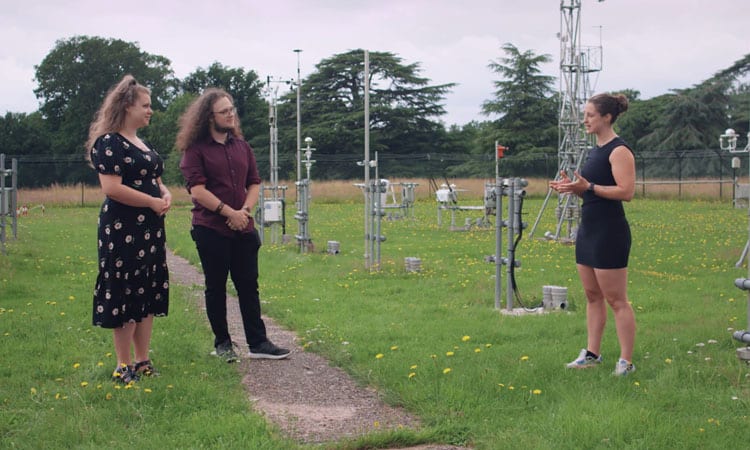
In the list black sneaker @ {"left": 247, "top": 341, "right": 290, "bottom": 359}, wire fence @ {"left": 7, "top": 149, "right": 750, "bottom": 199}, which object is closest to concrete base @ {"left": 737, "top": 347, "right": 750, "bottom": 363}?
black sneaker @ {"left": 247, "top": 341, "right": 290, "bottom": 359}

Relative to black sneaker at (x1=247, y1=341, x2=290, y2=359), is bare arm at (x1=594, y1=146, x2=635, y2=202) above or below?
above

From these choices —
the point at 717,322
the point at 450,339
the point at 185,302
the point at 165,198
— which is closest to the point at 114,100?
the point at 165,198

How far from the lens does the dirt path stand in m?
4.54

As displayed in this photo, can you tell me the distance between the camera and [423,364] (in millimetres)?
5816

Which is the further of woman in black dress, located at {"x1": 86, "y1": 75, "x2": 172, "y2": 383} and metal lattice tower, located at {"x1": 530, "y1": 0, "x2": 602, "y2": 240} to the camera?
metal lattice tower, located at {"x1": 530, "y1": 0, "x2": 602, "y2": 240}

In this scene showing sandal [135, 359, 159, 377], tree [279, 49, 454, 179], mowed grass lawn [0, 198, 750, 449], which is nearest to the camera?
mowed grass lawn [0, 198, 750, 449]

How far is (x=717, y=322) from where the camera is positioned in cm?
733

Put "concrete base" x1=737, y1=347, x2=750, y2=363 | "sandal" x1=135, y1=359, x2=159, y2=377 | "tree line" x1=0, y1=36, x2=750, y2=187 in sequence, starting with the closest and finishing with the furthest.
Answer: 1. "sandal" x1=135, y1=359, x2=159, y2=377
2. "concrete base" x1=737, y1=347, x2=750, y2=363
3. "tree line" x1=0, y1=36, x2=750, y2=187

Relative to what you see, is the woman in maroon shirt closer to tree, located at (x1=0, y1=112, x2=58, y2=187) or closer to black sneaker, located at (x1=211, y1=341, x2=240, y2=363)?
black sneaker, located at (x1=211, y1=341, x2=240, y2=363)

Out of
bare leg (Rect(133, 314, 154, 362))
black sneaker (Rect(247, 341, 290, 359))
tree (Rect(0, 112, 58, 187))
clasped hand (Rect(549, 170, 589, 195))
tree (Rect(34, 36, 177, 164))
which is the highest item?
tree (Rect(34, 36, 177, 164))

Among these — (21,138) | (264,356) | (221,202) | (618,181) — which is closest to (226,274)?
(221,202)

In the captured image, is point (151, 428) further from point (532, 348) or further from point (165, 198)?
point (532, 348)

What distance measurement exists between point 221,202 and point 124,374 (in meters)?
1.32

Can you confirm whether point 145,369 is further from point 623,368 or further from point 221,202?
Result: point 623,368
